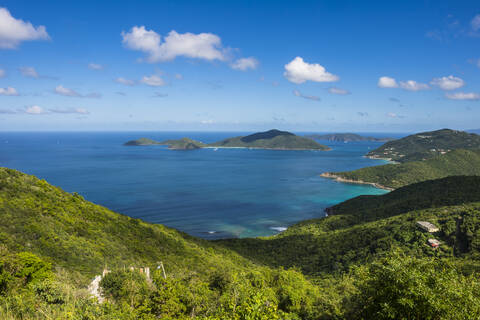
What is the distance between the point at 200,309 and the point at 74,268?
18.0 meters

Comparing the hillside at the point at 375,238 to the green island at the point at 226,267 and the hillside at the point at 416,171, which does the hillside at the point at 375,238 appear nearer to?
the green island at the point at 226,267

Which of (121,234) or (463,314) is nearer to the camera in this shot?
(463,314)

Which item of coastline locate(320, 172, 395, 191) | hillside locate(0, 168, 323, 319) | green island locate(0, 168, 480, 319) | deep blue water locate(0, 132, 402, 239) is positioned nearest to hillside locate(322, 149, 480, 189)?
coastline locate(320, 172, 395, 191)

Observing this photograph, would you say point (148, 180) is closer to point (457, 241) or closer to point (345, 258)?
point (345, 258)

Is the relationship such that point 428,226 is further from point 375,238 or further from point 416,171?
point 416,171

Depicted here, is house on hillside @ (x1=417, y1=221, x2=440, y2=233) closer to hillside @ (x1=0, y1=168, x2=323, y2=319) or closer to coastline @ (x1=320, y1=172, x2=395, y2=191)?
hillside @ (x1=0, y1=168, x2=323, y2=319)

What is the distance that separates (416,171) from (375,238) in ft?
426

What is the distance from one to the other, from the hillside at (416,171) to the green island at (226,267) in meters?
77.2

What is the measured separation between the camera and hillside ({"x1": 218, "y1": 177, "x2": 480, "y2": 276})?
5319 centimetres

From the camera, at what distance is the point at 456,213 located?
61.2 metres

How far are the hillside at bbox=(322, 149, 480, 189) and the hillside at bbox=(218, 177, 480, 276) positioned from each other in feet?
232

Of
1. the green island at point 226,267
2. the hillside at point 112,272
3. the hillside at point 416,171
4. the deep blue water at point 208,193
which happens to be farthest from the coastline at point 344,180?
the hillside at point 112,272

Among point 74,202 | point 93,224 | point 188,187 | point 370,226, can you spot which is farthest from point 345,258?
point 188,187

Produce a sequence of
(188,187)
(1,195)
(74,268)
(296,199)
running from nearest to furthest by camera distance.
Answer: (74,268) < (1,195) < (296,199) < (188,187)
